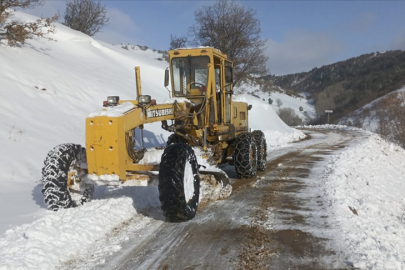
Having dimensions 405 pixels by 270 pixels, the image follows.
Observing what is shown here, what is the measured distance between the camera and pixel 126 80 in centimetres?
2047

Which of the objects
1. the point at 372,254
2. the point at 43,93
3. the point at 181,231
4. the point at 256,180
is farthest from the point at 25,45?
the point at 372,254

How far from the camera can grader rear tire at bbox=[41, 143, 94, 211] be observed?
5.42 metres

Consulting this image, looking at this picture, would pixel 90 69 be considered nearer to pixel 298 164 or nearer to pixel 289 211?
pixel 298 164

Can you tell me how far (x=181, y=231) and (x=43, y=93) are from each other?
31.3 ft

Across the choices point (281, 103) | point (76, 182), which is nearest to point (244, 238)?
point (76, 182)

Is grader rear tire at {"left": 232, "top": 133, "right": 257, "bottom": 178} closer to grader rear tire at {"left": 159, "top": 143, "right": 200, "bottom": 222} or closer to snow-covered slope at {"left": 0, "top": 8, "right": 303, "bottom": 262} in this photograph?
snow-covered slope at {"left": 0, "top": 8, "right": 303, "bottom": 262}

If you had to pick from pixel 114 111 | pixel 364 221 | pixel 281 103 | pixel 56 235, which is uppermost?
pixel 281 103

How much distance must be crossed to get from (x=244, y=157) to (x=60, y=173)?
451 cm

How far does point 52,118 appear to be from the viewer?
1157cm

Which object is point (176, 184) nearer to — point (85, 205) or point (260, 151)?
point (85, 205)

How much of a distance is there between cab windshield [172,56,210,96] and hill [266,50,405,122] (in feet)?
224

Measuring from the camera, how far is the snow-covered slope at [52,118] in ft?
17.7

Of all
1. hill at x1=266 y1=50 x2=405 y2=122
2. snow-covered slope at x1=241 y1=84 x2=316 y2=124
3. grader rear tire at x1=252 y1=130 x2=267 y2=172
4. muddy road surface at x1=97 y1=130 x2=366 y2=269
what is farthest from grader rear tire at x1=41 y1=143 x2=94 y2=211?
hill at x1=266 y1=50 x2=405 y2=122

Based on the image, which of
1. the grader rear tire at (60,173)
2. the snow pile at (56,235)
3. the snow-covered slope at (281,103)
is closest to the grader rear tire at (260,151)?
the snow pile at (56,235)
